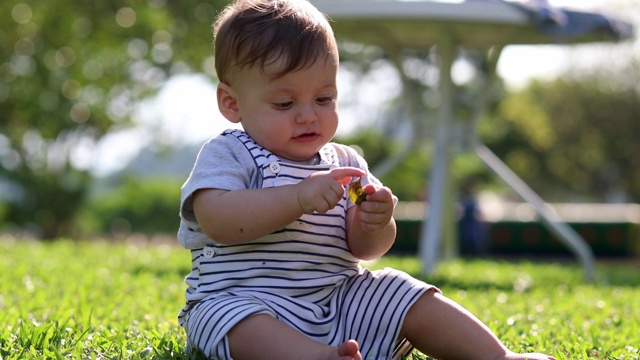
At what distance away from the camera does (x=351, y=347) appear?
1626mm

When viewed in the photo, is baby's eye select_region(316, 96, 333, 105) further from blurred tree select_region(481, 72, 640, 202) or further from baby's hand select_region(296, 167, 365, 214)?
blurred tree select_region(481, 72, 640, 202)

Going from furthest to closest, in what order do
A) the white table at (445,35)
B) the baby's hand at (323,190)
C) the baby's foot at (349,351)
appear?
the white table at (445,35) < the baby's hand at (323,190) < the baby's foot at (349,351)

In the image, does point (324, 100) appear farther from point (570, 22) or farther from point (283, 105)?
point (570, 22)

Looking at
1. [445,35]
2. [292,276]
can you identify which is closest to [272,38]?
[292,276]

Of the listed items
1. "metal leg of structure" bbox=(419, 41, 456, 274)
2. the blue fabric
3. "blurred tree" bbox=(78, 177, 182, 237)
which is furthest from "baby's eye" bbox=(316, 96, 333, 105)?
"blurred tree" bbox=(78, 177, 182, 237)

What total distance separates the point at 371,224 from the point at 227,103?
43 centimetres

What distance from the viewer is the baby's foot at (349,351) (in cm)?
163

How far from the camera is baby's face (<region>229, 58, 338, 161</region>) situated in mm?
1919

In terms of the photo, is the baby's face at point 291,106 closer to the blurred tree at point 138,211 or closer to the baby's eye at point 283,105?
the baby's eye at point 283,105

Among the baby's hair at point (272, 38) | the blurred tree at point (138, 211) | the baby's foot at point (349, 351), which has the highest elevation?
the baby's hair at point (272, 38)

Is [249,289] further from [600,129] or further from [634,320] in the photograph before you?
[600,129]

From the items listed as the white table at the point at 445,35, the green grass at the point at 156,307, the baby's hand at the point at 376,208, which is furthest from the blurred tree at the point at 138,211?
the baby's hand at the point at 376,208

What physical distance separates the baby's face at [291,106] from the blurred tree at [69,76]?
1033cm

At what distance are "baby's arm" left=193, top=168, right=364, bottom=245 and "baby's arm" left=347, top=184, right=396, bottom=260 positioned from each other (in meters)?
0.06
